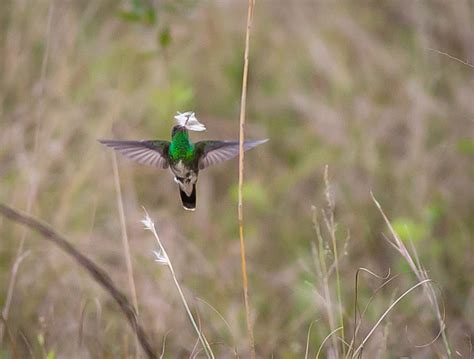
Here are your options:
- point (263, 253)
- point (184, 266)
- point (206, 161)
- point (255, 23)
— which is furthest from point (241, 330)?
point (255, 23)

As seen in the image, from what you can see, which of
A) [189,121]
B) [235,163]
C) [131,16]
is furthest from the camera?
[235,163]

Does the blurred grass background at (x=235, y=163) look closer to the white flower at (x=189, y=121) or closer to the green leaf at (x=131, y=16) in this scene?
the green leaf at (x=131, y=16)

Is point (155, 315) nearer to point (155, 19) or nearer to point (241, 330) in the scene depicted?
point (241, 330)

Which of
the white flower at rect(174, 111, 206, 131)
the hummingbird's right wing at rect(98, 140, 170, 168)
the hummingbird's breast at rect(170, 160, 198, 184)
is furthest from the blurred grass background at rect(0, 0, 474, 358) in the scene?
the white flower at rect(174, 111, 206, 131)

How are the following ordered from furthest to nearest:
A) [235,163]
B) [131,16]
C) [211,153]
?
1. [235,163]
2. [131,16]
3. [211,153]

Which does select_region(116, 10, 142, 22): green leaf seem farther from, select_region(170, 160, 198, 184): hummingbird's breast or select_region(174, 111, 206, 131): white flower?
select_region(174, 111, 206, 131): white flower

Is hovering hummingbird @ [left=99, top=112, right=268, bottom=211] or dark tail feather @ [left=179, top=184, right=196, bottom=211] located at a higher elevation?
hovering hummingbird @ [left=99, top=112, right=268, bottom=211]

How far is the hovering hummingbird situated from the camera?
2139mm

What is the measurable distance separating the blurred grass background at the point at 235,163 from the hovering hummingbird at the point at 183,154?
0.85 meters

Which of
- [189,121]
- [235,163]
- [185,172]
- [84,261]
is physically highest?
[189,121]

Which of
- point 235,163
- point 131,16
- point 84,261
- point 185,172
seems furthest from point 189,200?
point 235,163

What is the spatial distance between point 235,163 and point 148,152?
3.47 meters

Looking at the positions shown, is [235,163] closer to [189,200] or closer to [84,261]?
[189,200]

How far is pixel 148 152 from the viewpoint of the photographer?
2.22 m
